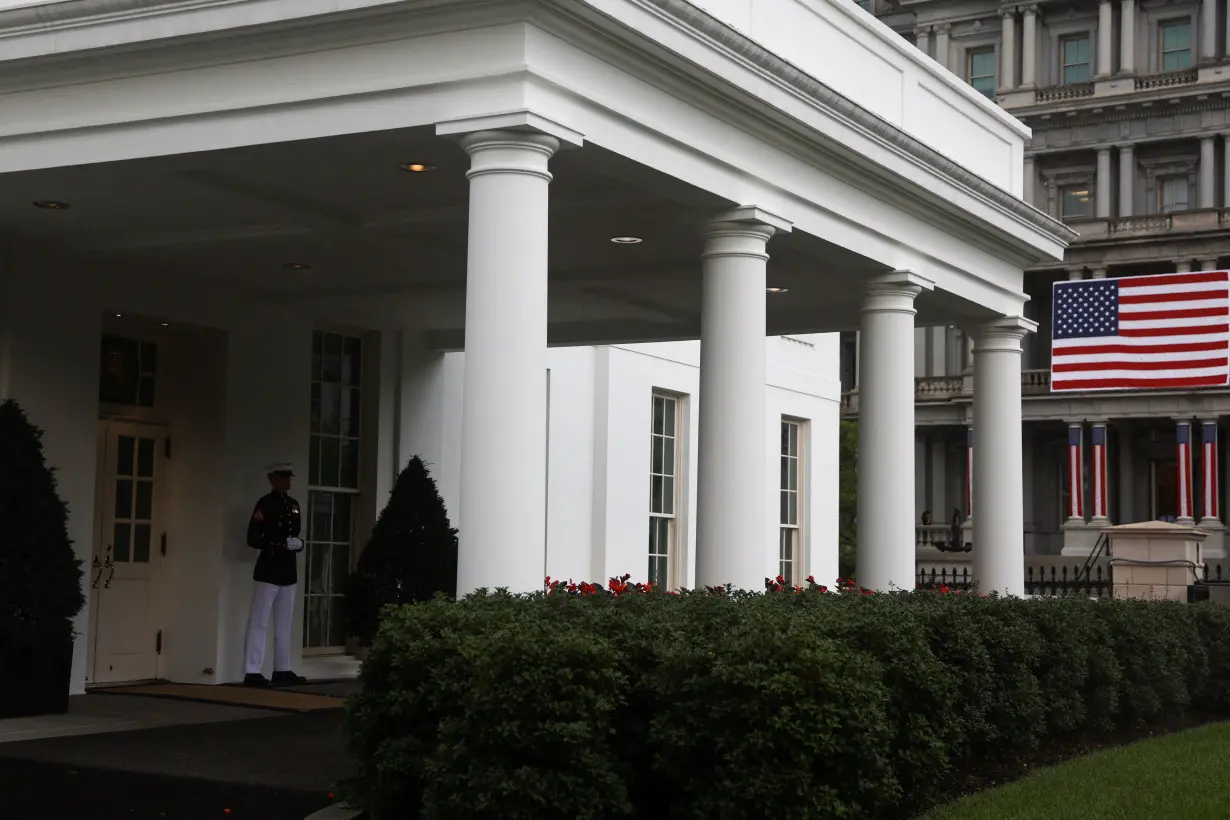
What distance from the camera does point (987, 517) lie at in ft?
53.4

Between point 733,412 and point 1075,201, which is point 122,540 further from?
point 1075,201

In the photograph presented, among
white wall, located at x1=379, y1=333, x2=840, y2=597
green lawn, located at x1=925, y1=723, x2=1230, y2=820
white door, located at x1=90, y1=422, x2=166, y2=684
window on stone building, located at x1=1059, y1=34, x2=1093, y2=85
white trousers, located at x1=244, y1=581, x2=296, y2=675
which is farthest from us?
window on stone building, located at x1=1059, y1=34, x2=1093, y2=85

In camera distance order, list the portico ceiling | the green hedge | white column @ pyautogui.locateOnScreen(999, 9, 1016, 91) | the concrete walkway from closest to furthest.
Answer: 1. the green hedge
2. the concrete walkway
3. the portico ceiling
4. white column @ pyautogui.locateOnScreen(999, 9, 1016, 91)

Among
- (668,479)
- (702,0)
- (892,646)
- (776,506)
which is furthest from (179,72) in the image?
(776,506)

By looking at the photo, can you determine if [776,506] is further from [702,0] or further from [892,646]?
[892,646]

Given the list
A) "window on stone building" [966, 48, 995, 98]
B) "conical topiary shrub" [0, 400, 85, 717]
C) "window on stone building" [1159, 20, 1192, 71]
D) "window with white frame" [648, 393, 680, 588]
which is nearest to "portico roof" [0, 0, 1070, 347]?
"conical topiary shrub" [0, 400, 85, 717]

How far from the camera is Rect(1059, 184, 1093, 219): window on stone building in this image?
59.5 metres

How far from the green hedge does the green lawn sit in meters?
0.41

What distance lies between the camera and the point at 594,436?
1972 centimetres

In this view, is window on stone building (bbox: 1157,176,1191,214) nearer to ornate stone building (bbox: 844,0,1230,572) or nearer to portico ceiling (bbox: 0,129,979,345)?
ornate stone building (bbox: 844,0,1230,572)

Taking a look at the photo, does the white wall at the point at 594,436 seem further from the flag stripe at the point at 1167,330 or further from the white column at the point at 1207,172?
the white column at the point at 1207,172

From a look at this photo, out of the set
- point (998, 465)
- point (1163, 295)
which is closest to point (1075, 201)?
point (1163, 295)

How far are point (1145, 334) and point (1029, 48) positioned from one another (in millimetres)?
40645

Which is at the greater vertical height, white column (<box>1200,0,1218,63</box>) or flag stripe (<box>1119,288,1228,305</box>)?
white column (<box>1200,0,1218,63</box>)
